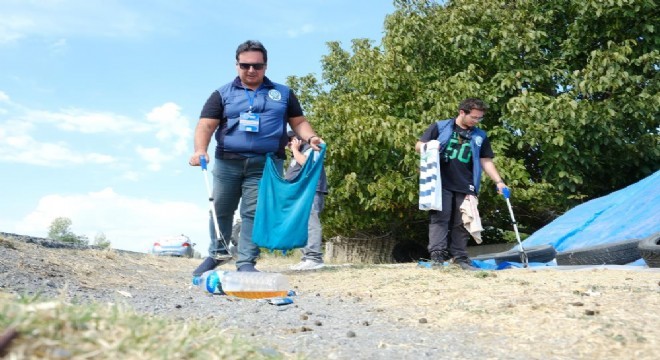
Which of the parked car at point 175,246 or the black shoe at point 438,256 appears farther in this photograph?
the parked car at point 175,246

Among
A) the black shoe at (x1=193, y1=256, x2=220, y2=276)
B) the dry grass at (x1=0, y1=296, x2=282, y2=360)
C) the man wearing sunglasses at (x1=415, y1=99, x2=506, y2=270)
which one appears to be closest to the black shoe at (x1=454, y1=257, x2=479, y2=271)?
the man wearing sunglasses at (x1=415, y1=99, x2=506, y2=270)

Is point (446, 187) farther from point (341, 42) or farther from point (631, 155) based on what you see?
point (341, 42)

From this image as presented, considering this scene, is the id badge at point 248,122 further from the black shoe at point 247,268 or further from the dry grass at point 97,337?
the dry grass at point 97,337

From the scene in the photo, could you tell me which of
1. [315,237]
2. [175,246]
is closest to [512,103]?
[315,237]

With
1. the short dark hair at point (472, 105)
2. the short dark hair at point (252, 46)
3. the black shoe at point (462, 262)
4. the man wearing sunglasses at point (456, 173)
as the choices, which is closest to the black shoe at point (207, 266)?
the short dark hair at point (252, 46)

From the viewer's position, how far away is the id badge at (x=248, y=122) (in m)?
5.74

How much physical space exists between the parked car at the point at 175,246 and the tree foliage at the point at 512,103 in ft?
17.2

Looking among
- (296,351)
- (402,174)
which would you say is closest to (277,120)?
(296,351)

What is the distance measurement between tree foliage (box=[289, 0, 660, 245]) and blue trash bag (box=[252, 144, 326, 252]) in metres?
5.38

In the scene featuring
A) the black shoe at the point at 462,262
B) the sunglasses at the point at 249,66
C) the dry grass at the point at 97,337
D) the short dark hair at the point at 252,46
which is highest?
the short dark hair at the point at 252,46

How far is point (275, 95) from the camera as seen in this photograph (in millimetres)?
5945

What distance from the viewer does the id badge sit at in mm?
5742

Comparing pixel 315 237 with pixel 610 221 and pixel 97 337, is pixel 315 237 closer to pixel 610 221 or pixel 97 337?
pixel 610 221

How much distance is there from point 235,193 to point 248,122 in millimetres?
642
